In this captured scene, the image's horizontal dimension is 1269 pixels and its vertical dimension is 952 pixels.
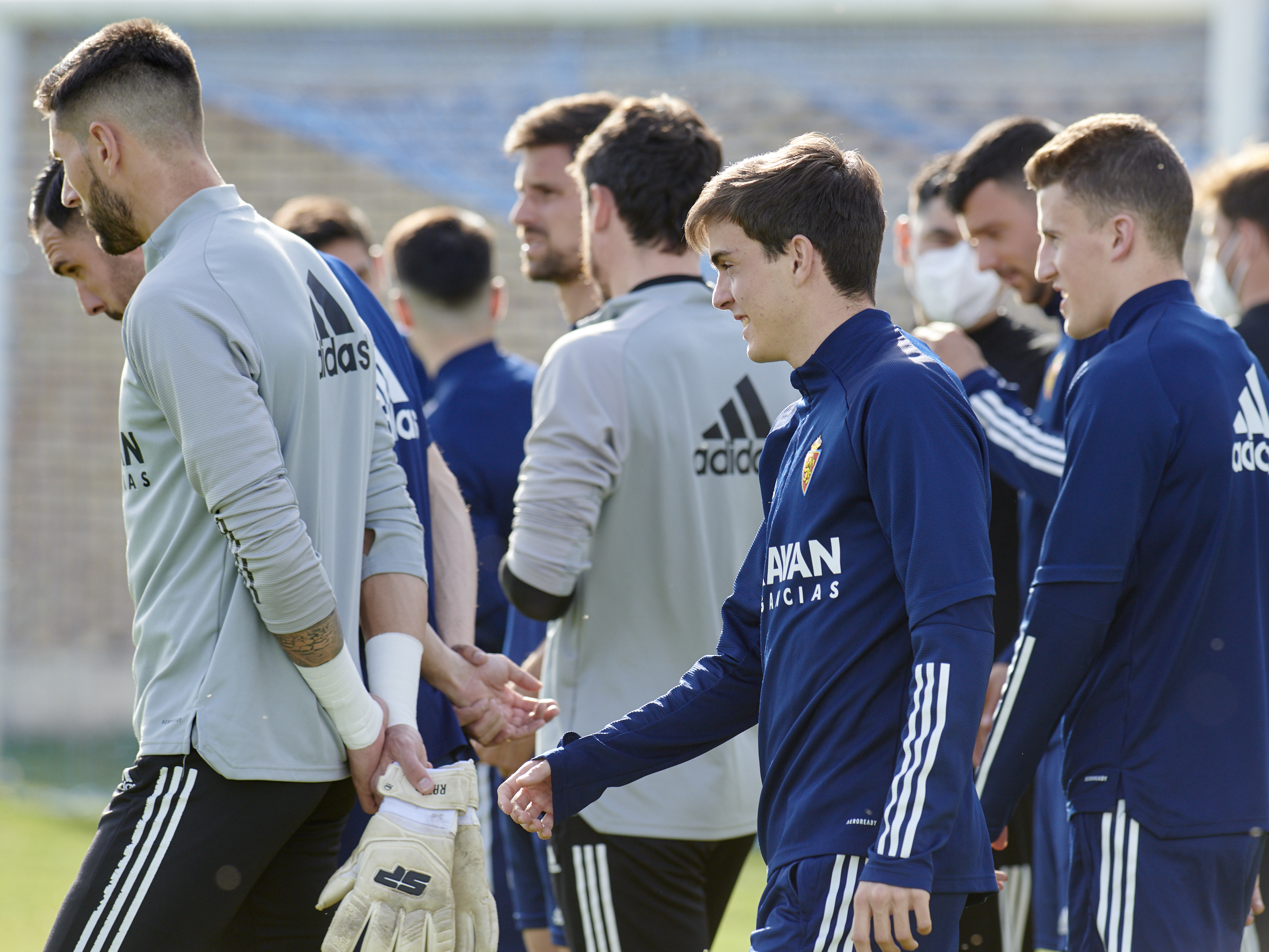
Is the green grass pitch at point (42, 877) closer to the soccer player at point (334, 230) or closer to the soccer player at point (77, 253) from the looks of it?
the soccer player at point (334, 230)

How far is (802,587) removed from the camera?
193 centimetres

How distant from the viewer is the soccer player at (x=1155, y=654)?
218 centimetres

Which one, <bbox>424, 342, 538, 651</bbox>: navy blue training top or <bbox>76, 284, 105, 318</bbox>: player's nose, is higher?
<bbox>76, 284, 105, 318</bbox>: player's nose

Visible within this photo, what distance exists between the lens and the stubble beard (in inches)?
90.8

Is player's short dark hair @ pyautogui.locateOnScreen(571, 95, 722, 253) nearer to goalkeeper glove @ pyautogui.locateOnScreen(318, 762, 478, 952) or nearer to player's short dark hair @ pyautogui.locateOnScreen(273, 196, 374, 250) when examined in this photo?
goalkeeper glove @ pyautogui.locateOnScreen(318, 762, 478, 952)

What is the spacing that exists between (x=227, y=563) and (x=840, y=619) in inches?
40.0

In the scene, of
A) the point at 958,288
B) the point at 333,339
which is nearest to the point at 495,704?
the point at 333,339

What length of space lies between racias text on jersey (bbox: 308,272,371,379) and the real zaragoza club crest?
0.87m

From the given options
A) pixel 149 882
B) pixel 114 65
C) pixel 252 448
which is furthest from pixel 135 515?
pixel 114 65

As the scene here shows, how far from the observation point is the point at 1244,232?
3.58 m

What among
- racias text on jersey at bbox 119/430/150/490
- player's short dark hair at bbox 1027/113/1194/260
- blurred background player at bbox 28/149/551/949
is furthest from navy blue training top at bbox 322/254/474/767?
player's short dark hair at bbox 1027/113/1194/260

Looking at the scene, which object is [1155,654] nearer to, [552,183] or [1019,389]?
[1019,389]

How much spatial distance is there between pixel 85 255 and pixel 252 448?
39.0 inches

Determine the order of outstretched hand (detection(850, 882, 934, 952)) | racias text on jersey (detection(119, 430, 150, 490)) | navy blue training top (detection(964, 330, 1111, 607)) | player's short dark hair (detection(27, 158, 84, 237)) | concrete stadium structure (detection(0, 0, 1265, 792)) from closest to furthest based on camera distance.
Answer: outstretched hand (detection(850, 882, 934, 952)), racias text on jersey (detection(119, 430, 150, 490)), player's short dark hair (detection(27, 158, 84, 237)), navy blue training top (detection(964, 330, 1111, 607)), concrete stadium structure (detection(0, 0, 1265, 792))
